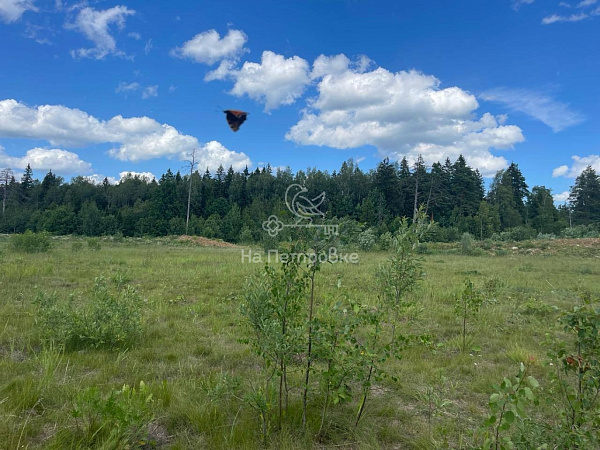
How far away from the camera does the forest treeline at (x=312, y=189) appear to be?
44.4 m

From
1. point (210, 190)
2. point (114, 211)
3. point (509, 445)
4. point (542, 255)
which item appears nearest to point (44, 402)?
point (509, 445)

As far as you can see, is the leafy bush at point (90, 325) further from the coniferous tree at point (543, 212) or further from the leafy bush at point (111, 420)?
the coniferous tree at point (543, 212)

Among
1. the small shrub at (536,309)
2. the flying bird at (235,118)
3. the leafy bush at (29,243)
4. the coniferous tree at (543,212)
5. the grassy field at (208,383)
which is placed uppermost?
the coniferous tree at (543,212)

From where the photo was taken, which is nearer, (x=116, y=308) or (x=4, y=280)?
(x=116, y=308)

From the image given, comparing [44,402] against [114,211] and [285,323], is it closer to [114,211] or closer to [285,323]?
[285,323]

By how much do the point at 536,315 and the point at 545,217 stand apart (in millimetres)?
51012

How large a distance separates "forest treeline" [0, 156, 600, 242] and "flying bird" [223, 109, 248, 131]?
36454 millimetres

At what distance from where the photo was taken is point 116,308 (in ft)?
14.4

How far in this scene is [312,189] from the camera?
38.4m

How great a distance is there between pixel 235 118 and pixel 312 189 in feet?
119

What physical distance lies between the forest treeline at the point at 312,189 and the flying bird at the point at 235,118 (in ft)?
120

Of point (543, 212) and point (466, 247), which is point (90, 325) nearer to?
point (466, 247)

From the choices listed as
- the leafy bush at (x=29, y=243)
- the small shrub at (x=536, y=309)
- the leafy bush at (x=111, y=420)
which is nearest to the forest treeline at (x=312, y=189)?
the leafy bush at (x=29, y=243)

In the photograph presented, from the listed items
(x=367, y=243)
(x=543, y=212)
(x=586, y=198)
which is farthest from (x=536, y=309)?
(x=586, y=198)
